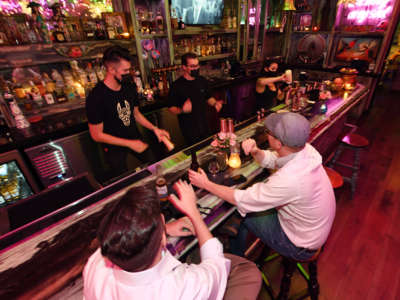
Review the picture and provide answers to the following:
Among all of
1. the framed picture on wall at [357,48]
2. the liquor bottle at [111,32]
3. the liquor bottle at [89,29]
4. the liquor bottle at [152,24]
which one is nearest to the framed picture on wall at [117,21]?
Result: the liquor bottle at [111,32]

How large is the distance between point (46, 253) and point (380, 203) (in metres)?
3.75

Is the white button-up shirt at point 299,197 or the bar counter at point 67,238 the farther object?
the white button-up shirt at point 299,197

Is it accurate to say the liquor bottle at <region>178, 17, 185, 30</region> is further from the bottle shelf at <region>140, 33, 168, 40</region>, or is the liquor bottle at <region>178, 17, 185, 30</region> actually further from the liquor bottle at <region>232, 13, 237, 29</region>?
the liquor bottle at <region>232, 13, 237, 29</region>

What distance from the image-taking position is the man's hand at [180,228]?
4.00 feet

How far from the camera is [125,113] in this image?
250cm

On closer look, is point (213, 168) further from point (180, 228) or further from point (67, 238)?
point (67, 238)

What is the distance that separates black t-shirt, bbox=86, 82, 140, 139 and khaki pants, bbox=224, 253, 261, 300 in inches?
75.8

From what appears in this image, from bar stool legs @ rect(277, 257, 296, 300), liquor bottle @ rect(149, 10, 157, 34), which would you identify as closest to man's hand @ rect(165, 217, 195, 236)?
bar stool legs @ rect(277, 257, 296, 300)

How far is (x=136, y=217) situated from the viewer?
0.79 meters

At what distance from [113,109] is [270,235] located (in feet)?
6.45

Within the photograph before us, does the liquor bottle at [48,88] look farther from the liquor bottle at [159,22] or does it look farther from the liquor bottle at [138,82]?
the liquor bottle at [159,22]

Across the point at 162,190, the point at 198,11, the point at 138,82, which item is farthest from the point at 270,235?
the point at 198,11

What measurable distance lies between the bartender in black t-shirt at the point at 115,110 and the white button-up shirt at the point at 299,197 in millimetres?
1186

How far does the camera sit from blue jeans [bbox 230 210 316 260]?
150 centimetres
